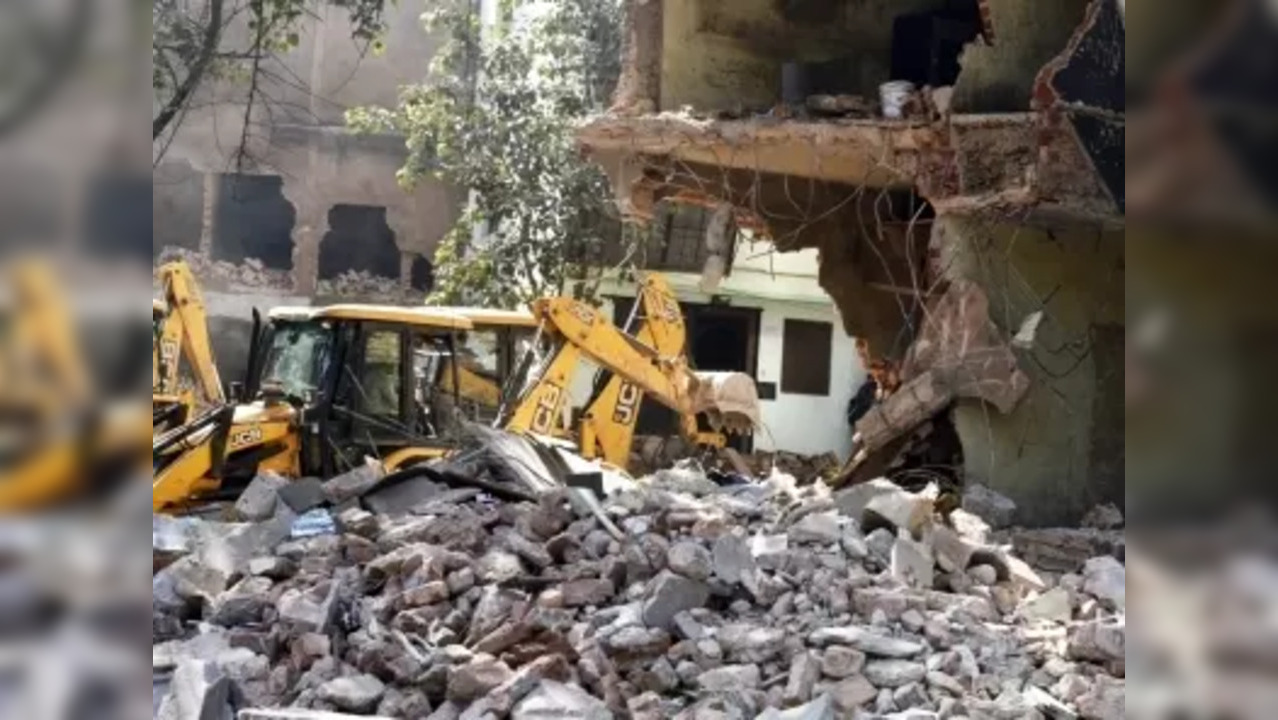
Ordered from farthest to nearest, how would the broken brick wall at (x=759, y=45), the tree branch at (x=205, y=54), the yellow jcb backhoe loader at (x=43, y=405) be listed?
the broken brick wall at (x=759, y=45)
the tree branch at (x=205, y=54)
the yellow jcb backhoe loader at (x=43, y=405)

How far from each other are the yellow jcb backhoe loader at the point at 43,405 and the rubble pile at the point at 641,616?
159 inches

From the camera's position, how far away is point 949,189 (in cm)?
1084

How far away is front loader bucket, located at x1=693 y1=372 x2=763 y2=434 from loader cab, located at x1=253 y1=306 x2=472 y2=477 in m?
3.43

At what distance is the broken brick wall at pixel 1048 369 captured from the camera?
36.8 ft

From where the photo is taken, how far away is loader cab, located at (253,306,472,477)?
12.3m

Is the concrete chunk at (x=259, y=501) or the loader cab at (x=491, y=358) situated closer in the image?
the concrete chunk at (x=259, y=501)

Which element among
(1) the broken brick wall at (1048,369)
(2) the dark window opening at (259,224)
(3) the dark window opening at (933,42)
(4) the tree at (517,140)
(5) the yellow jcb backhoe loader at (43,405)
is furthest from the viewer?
(2) the dark window opening at (259,224)

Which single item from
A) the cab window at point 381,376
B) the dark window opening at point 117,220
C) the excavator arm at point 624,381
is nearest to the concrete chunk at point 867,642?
the dark window opening at point 117,220

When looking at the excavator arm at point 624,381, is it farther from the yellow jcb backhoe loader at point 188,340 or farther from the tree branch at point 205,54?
the tree branch at point 205,54

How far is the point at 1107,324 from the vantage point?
11.4m

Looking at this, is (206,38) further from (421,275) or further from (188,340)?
(421,275)

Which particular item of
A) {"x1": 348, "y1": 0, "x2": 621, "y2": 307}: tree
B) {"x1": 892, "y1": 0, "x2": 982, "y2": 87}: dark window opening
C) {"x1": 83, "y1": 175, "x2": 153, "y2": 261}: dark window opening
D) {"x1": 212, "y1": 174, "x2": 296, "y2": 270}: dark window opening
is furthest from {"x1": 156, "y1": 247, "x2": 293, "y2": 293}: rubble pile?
{"x1": 83, "y1": 175, "x2": 153, "y2": 261}: dark window opening

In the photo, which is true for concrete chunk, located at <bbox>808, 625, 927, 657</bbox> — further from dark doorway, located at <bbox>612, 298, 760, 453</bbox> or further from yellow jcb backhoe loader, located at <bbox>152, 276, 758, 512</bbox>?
dark doorway, located at <bbox>612, 298, 760, 453</bbox>

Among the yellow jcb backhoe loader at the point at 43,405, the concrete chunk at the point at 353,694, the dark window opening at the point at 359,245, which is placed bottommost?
the concrete chunk at the point at 353,694
